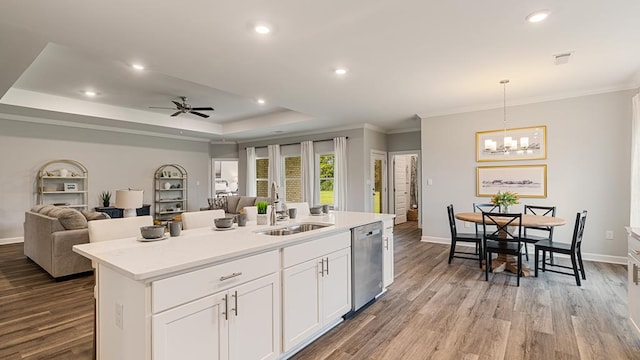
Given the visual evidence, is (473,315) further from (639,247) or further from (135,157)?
(135,157)

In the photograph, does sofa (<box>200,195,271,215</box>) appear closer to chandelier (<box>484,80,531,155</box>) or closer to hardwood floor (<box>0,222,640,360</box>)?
hardwood floor (<box>0,222,640,360</box>)

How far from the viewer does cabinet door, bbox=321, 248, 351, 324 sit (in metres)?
2.51

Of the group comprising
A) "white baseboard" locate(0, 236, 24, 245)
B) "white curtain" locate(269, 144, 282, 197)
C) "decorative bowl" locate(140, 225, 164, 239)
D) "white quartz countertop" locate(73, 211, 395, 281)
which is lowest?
"white baseboard" locate(0, 236, 24, 245)

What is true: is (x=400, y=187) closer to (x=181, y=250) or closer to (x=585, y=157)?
(x=585, y=157)

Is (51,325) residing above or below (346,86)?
below

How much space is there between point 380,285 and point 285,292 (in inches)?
58.9

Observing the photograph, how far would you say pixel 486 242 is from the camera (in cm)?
407

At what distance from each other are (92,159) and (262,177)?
165 inches

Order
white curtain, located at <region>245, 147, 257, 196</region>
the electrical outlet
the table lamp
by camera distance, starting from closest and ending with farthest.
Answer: the electrical outlet
the table lamp
white curtain, located at <region>245, 147, 257, 196</region>

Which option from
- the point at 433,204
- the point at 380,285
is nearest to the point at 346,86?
the point at 380,285

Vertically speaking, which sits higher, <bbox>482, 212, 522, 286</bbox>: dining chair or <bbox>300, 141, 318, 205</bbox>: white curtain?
<bbox>300, 141, 318, 205</bbox>: white curtain

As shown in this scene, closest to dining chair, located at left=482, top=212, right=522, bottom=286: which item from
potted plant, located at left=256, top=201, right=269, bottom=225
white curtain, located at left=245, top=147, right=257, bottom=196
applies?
potted plant, located at left=256, top=201, right=269, bottom=225

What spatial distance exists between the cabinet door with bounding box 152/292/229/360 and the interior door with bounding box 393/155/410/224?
7.42 metres

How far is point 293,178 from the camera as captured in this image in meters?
8.62
